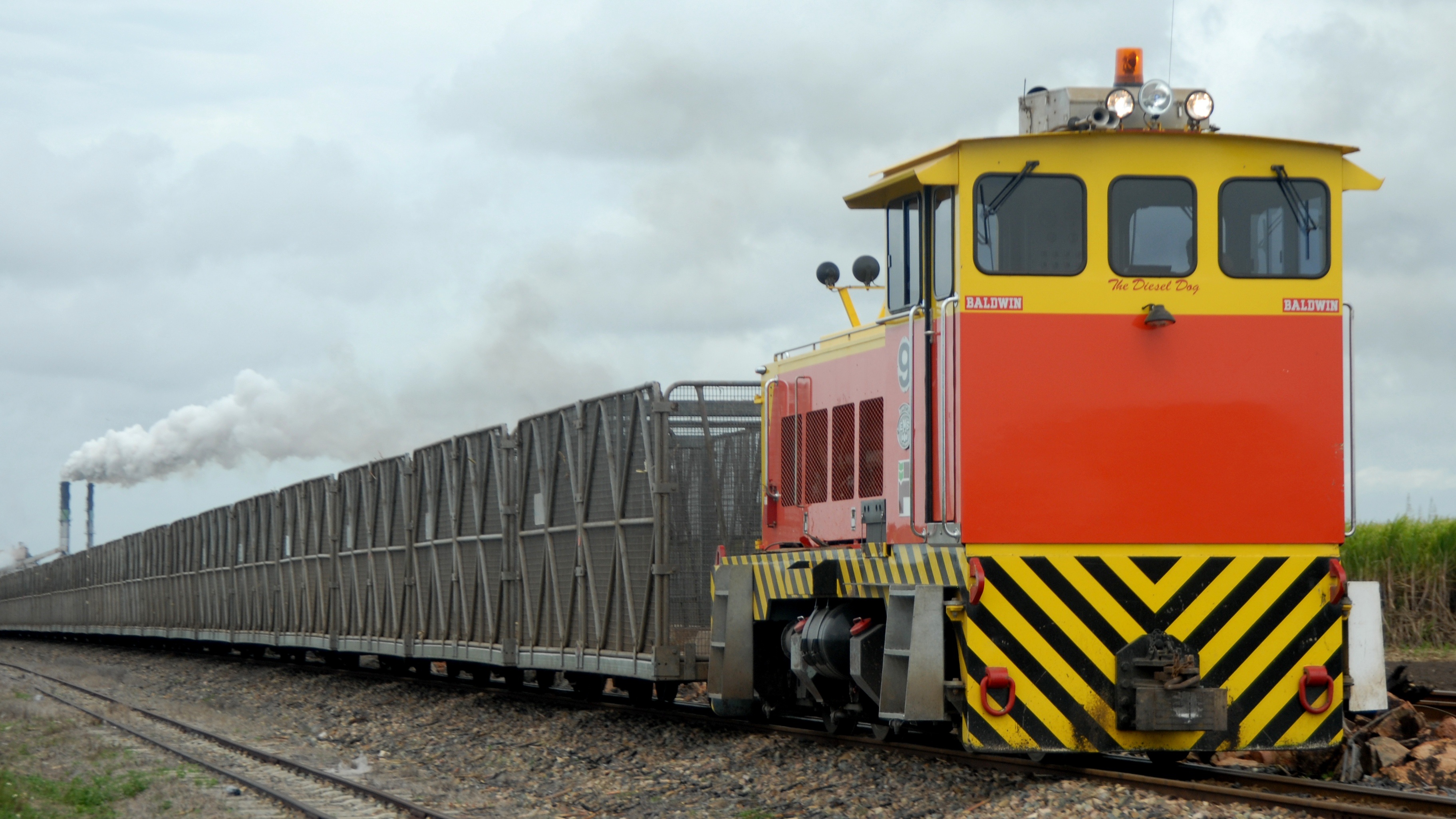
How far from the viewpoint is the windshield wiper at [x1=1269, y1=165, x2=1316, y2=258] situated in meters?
8.27

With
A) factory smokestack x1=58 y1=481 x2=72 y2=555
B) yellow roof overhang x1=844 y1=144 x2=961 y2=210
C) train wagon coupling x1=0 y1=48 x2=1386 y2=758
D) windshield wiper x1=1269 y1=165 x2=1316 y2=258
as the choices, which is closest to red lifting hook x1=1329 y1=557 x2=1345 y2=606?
train wagon coupling x1=0 y1=48 x2=1386 y2=758

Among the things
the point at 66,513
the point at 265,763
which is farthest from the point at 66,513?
the point at 265,763

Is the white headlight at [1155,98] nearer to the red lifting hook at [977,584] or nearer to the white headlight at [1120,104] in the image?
the white headlight at [1120,104]

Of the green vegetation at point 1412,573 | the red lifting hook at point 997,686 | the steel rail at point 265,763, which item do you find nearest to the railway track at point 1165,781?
the steel rail at point 265,763

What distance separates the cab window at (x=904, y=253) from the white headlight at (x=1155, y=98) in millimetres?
1373

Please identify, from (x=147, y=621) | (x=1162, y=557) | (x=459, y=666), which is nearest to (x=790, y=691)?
(x=1162, y=557)

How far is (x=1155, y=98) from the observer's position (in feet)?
26.8

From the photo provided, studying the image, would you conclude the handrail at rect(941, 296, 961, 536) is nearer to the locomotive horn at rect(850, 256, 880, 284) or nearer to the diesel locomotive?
the diesel locomotive

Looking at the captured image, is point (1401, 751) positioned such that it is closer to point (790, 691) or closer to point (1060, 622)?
point (1060, 622)

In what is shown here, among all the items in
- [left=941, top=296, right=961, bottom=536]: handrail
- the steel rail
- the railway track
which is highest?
[left=941, top=296, right=961, bottom=536]: handrail

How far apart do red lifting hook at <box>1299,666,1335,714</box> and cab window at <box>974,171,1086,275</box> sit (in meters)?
2.61

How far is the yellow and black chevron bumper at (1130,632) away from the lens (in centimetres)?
782

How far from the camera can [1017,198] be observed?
8.14 meters

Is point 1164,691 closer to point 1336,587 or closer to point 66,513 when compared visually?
point 1336,587
